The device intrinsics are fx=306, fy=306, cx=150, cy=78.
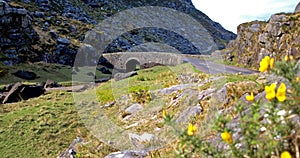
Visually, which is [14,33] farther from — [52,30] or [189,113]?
[189,113]

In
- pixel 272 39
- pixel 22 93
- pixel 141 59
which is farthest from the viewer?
pixel 141 59

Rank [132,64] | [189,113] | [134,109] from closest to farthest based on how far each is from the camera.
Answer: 1. [189,113]
2. [134,109]
3. [132,64]

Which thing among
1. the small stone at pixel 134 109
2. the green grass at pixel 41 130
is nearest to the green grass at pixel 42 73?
the green grass at pixel 41 130

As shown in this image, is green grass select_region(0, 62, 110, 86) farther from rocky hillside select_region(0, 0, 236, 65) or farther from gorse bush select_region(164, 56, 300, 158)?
gorse bush select_region(164, 56, 300, 158)

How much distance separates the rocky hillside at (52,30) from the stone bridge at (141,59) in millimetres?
6106

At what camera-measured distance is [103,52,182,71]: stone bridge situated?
Answer: 96.3ft

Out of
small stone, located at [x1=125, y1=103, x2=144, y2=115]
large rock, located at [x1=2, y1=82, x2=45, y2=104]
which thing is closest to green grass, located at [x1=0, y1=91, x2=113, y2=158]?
small stone, located at [x1=125, y1=103, x2=144, y2=115]

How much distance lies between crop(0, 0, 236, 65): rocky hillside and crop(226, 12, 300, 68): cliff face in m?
20.9

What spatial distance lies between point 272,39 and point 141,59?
12.9 m

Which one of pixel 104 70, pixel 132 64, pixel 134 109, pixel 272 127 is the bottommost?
pixel 104 70

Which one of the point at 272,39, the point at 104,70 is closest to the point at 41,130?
the point at 272,39

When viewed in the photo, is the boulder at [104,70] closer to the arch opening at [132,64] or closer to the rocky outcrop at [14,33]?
the arch opening at [132,64]

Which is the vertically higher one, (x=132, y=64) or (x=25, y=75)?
(x=132, y=64)

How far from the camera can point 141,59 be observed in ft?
101
